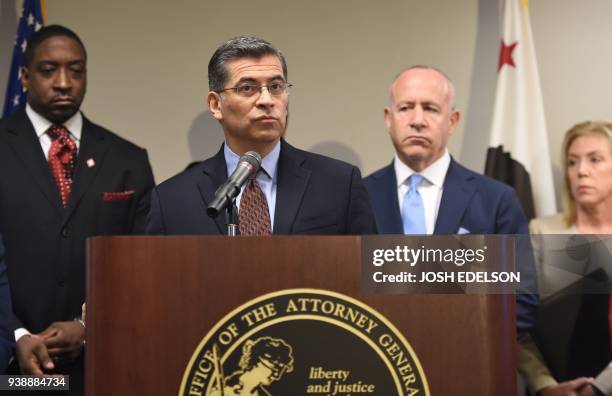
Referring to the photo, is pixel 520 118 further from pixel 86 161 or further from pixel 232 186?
pixel 232 186

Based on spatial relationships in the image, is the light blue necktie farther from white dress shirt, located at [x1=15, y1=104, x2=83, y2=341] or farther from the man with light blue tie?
white dress shirt, located at [x1=15, y1=104, x2=83, y2=341]

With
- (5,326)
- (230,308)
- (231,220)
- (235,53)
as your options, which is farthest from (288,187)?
(5,326)

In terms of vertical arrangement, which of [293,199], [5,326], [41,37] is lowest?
[5,326]

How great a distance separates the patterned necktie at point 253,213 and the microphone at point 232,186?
1.18 feet

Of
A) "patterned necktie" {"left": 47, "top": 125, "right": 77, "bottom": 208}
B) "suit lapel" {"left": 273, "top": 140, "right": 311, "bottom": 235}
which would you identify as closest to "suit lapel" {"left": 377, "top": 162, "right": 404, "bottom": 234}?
"suit lapel" {"left": 273, "top": 140, "right": 311, "bottom": 235}

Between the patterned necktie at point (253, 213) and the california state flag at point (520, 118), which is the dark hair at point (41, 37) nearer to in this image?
the patterned necktie at point (253, 213)

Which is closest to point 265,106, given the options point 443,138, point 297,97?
point 443,138

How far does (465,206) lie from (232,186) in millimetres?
1817

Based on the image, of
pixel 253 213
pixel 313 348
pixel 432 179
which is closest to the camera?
pixel 313 348

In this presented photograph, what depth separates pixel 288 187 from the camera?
9.13 feet

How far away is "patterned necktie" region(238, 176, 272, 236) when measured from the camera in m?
2.68

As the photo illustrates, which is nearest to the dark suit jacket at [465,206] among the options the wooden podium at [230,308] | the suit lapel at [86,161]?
the suit lapel at [86,161]

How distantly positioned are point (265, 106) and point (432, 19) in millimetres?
2646

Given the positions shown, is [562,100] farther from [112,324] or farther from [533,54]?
[112,324]
